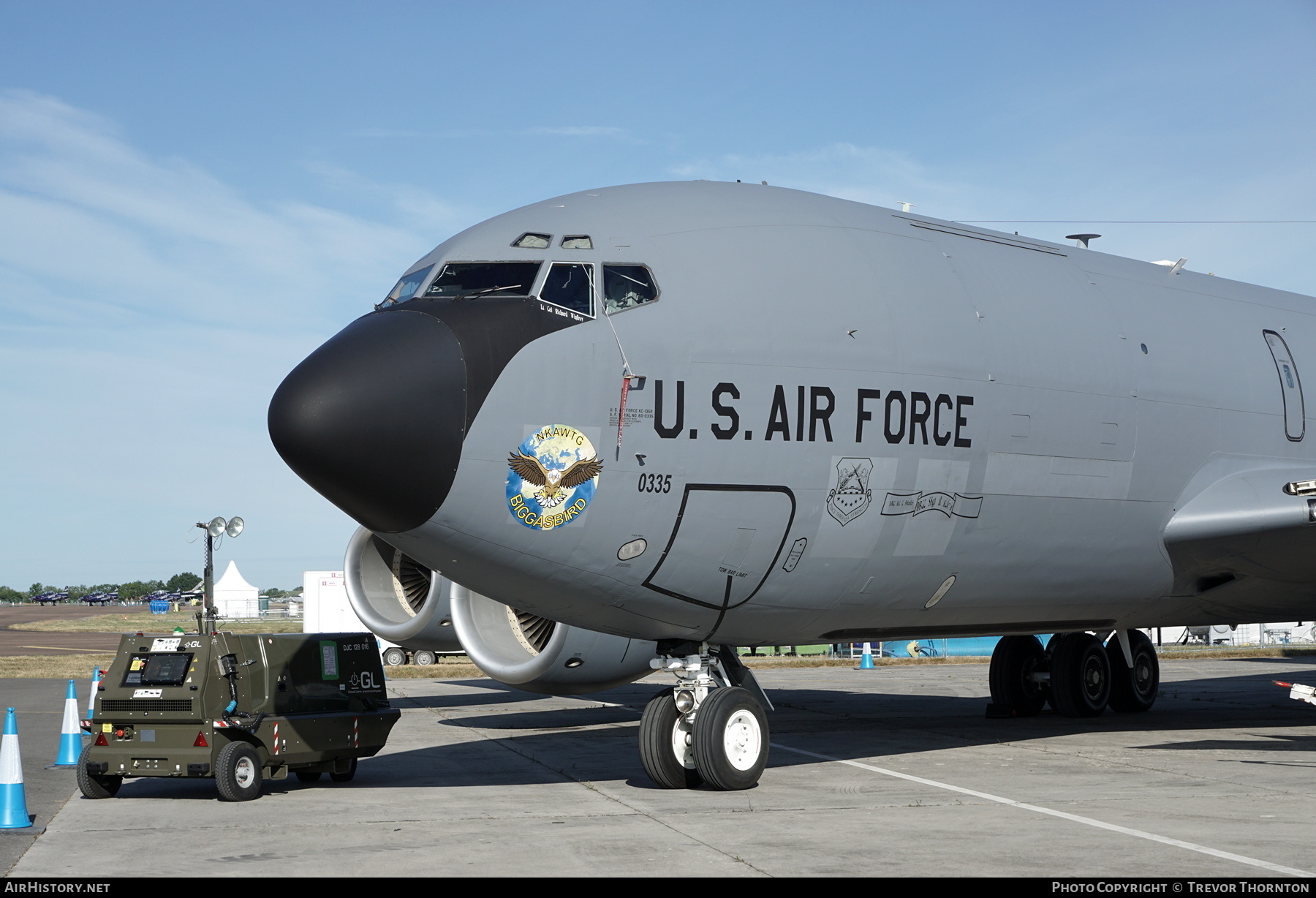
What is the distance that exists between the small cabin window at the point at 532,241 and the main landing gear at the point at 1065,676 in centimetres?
1090

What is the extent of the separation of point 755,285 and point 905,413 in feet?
5.87

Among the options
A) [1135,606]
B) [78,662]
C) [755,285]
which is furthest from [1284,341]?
[78,662]

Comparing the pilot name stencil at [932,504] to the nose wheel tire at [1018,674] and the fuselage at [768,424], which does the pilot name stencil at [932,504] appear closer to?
the fuselage at [768,424]

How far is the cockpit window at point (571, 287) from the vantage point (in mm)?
10039

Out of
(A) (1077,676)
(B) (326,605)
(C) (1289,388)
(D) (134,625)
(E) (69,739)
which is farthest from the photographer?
(D) (134,625)

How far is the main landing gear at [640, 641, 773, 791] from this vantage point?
10398 millimetres

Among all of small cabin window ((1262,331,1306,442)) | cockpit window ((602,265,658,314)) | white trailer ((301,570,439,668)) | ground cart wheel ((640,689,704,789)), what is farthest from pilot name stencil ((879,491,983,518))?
white trailer ((301,570,439,668))

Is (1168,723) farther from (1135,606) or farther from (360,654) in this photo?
(360,654)

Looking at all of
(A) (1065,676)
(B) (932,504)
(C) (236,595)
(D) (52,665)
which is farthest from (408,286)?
(C) (236,595)

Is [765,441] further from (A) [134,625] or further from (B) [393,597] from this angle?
(A) [134,625]

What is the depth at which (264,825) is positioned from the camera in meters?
9.57

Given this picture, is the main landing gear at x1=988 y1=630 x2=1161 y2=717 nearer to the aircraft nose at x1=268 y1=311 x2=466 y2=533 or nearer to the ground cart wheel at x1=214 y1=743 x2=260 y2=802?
the ground cart wheel at x1=214 y1=743 x2=260 y2=802

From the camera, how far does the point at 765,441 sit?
10328 mm

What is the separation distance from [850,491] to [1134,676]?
10.4 meters
